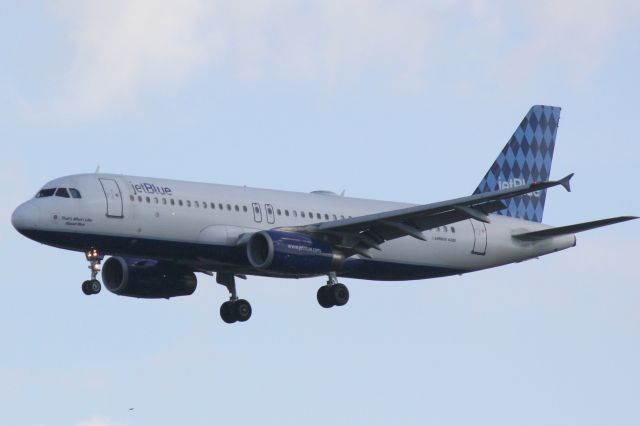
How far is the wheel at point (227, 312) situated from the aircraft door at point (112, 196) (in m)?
8.28

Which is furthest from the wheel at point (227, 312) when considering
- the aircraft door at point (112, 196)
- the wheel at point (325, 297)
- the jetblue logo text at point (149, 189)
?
the aircraft door at point (112, 196)

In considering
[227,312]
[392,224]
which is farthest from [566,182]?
[227,312]

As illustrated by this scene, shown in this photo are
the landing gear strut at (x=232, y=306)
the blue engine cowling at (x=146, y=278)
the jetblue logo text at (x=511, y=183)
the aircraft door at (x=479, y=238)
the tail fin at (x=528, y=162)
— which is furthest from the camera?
the jetblue logo text at (x=511, y=183)

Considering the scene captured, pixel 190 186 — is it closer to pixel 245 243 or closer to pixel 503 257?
pixel 245 243

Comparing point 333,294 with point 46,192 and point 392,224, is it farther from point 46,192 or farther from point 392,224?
point 46,192

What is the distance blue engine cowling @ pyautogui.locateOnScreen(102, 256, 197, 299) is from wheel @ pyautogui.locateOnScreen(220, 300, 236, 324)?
4.93 ft

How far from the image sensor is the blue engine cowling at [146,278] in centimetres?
6316

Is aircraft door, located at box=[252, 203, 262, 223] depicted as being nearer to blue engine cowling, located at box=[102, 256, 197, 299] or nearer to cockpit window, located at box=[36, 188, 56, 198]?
blue engine cowling, located at box=[102, 256, 197, 299]

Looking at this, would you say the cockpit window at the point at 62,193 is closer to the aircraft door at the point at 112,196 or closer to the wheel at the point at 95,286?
the aircraft door at the point at 112,196

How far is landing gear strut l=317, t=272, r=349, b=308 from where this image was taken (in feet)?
202

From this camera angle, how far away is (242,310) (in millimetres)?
64062

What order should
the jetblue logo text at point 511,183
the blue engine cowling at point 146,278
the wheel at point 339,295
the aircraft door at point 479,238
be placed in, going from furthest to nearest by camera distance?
the jetblue logo text at point 511,183, the aircraft door at point 479,238, the blue engine cowling at point 146,278, the wheel at point 339,295

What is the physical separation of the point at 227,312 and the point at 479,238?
401 inches

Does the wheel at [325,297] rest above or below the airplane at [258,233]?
below
